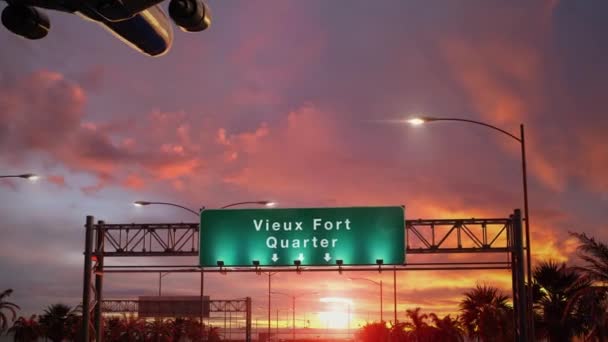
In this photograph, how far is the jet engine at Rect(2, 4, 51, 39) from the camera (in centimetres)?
712

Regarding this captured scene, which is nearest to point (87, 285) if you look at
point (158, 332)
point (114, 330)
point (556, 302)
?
point (556, 302)

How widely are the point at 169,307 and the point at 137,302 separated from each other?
5.69m

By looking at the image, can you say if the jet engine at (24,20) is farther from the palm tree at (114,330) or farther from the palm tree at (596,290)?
the palm tree at (114,330)

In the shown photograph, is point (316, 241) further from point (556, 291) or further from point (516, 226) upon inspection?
point (556, 291)

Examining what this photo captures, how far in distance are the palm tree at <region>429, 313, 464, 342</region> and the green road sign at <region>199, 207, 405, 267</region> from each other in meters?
43.5

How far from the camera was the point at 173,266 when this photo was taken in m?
36.9

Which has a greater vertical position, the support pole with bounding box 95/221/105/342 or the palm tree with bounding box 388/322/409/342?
the support pole with bounding box 95/221/105/342

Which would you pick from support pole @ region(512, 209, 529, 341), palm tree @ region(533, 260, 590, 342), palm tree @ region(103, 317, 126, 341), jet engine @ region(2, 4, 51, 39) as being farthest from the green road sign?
palm tree @ region(103, 317, 126, 341)

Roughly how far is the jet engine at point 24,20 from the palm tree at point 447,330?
7161 centimetres

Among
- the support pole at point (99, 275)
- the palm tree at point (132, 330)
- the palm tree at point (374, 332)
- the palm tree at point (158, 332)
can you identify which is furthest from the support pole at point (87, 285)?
the palm tree at point (374, 332)

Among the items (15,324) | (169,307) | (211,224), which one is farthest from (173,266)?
(169,307)

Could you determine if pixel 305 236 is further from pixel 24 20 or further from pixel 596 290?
pixel 24 20

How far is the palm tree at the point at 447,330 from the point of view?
2997 inches

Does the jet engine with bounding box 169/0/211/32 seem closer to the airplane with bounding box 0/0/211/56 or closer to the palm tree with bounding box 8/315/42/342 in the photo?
the airplane with bounding box 0/0/211/56
